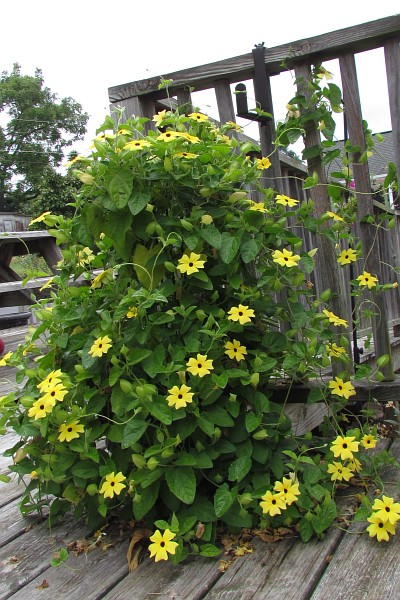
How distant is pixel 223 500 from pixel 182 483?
11cm

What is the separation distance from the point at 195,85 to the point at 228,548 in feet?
5.18

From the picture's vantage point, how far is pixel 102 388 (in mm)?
1564

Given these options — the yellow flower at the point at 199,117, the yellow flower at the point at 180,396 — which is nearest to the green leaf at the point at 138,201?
the yellow flower at the point at 199,117

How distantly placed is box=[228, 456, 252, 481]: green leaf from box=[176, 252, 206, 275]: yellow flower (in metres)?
0.49

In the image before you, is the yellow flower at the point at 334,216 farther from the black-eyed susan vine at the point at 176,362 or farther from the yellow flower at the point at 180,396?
the yellow flower at the point at 180,396

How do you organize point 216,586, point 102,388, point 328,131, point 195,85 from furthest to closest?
point 195,85, point 328,131, point 102,388, point 216,586

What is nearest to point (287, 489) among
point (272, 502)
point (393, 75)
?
point (272, 502)

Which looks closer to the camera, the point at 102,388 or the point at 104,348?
the point at 104,348

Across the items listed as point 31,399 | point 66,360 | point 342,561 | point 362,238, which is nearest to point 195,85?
point 362,238

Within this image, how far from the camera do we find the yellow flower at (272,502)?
1407 millimetres

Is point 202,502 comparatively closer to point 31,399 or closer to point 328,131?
point 31,399

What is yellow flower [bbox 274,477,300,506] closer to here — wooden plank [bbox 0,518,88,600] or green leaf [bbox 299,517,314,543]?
green leaf [bbox 299,517,314,543]

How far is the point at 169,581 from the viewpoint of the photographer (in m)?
1.34

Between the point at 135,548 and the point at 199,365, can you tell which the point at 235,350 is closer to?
the point at 199,365
